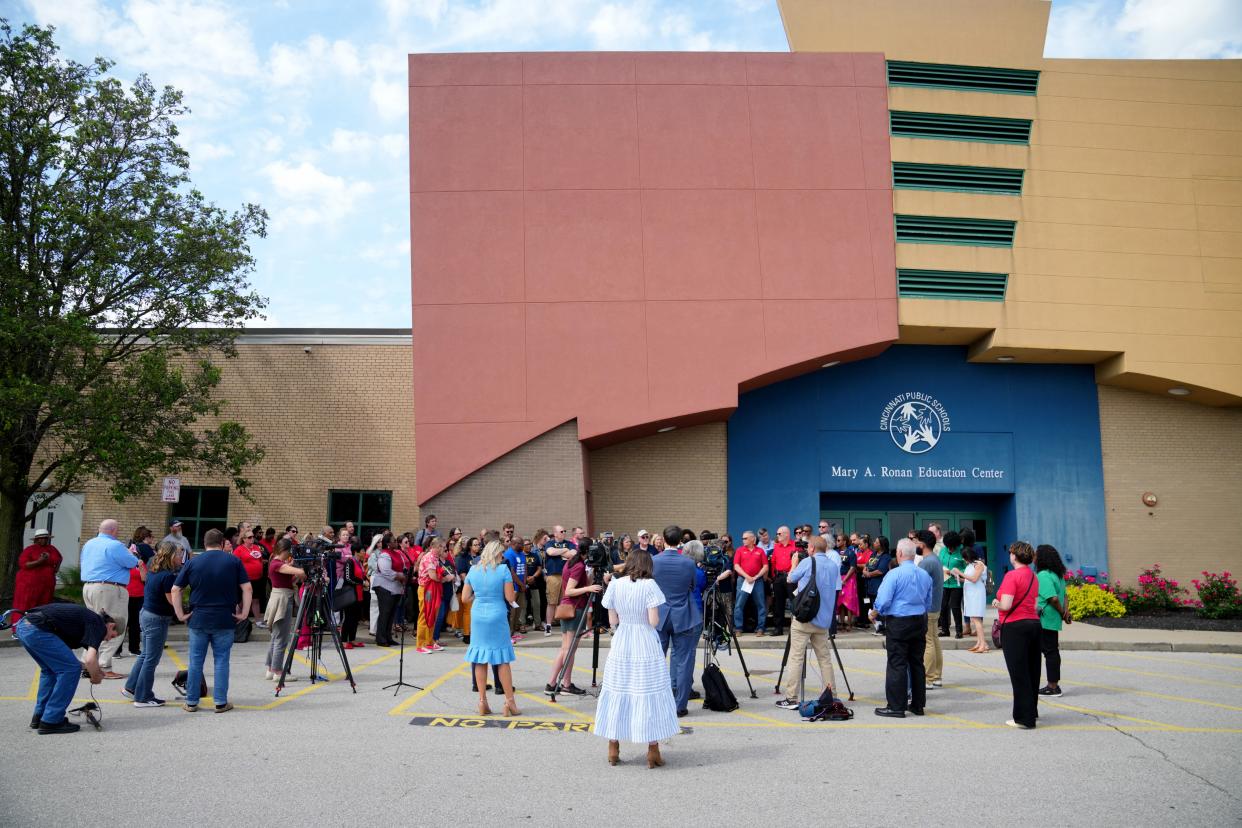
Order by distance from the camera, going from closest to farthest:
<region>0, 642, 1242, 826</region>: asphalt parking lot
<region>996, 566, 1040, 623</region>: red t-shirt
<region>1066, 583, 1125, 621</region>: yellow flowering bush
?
1. <region>0, 642, 1242, 826</region>: asphalt parking lot
2. <region>996, 566, 1040, 623</region>: red t-shirt
3. <region>1066, 583, 1125, 621</region>: yellow flowering bush

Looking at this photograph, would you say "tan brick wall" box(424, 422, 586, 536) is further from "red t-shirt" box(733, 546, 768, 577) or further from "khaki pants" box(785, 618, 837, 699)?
"khaki pants" box(785, 618, 837, 699)

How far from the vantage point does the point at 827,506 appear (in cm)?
2678

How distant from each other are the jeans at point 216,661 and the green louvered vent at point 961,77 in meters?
22.3

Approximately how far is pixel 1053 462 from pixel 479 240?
17.3m

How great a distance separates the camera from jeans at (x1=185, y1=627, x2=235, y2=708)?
31.5 ft

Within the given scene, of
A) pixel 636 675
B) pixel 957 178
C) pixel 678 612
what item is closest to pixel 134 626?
pixel 678 612

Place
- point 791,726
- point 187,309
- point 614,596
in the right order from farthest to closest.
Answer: point 187,309
point 791,726
point 614,596

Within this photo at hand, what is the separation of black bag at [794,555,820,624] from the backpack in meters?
0.80

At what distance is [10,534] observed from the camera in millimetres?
19984

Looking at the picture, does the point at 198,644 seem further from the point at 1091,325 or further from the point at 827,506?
the point at 1091,325

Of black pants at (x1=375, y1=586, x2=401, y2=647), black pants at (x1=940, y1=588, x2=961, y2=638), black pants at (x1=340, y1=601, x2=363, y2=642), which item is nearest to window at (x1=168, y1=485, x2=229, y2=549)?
black pants at (x1=340, y1=601, x2=363, y2=642)

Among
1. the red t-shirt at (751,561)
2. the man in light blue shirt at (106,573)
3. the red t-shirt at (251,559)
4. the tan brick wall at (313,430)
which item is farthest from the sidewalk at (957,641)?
the tan brick wall at (313,430)

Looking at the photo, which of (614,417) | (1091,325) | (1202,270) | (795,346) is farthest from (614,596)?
(1202,270)

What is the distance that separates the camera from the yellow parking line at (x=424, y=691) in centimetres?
988
